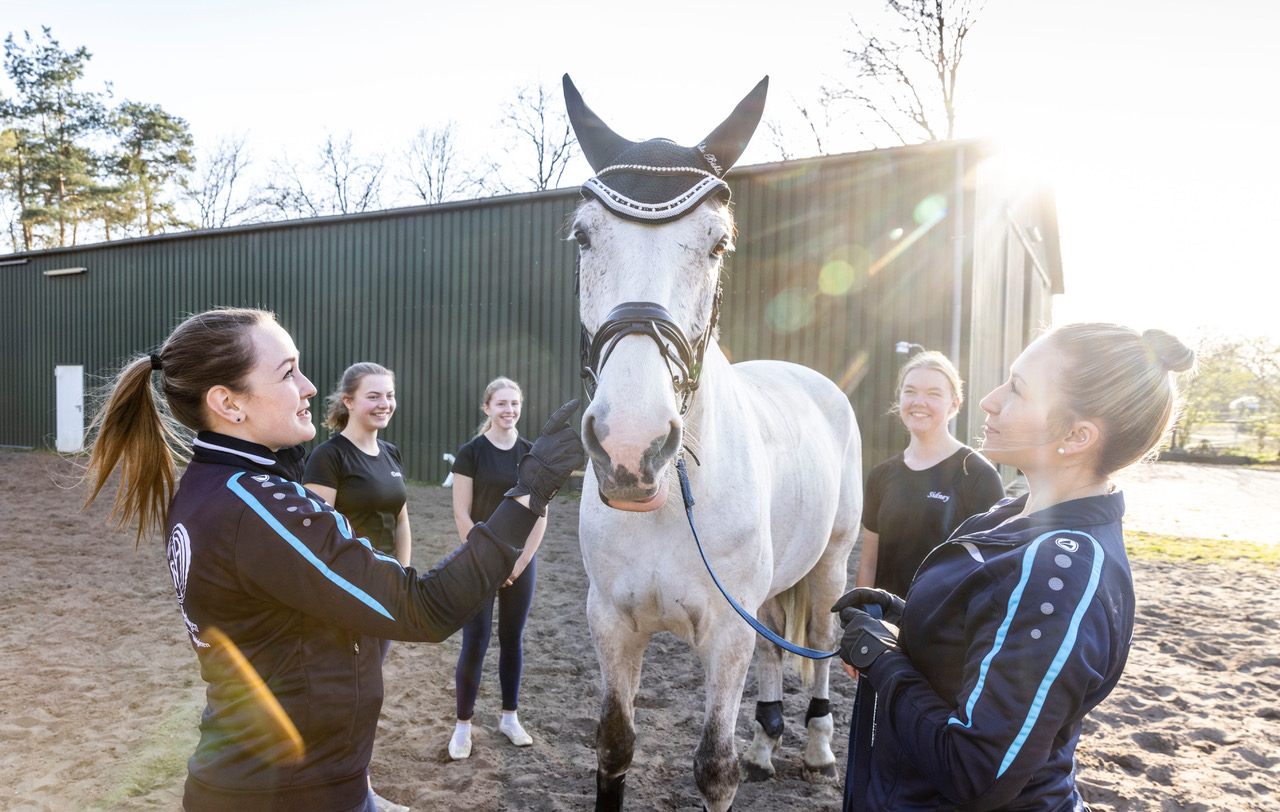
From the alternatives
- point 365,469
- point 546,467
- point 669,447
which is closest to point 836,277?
point 365,469

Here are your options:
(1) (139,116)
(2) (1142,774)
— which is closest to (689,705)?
(2) (1142,774)

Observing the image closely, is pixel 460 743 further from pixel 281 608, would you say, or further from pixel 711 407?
pixel 281 608

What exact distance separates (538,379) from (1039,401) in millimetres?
11211

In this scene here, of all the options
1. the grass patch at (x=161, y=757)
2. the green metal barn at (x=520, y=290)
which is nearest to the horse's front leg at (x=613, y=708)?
the grass patch at (x=161, y=757)

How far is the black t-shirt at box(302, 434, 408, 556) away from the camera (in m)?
3.19

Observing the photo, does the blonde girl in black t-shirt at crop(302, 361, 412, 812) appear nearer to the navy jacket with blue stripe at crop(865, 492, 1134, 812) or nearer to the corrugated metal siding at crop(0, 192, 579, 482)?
the navy jacket with blue stripe at crop(865, 492, 1134, 812)

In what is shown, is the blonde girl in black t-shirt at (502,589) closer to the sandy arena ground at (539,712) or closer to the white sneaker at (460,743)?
the white sneaker at (460,743)

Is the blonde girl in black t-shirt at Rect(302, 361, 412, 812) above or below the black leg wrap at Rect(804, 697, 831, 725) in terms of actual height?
above

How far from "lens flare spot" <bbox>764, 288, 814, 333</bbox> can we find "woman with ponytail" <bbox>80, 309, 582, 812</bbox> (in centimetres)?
921

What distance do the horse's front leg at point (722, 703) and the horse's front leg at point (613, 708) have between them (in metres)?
0.25

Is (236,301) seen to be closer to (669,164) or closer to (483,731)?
(483,731)

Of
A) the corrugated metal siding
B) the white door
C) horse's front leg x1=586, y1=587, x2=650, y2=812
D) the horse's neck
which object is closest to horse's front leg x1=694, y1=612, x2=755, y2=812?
horse's front leg x1=586, y1=587, x2=650, y2=812

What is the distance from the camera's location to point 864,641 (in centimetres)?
141

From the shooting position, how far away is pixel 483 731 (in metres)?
3.71
